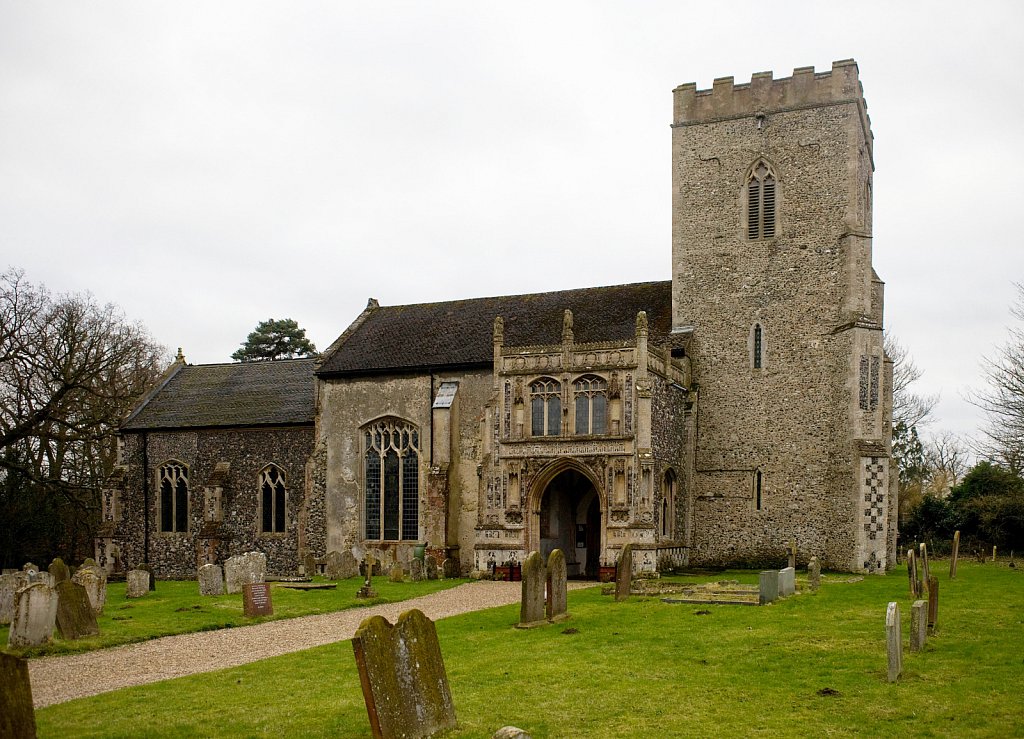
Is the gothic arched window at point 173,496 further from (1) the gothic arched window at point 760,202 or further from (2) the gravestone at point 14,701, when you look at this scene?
(2) the gravestone at point 14,701

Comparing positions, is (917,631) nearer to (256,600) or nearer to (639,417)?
(256,600)

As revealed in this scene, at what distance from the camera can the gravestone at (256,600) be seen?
20594mm

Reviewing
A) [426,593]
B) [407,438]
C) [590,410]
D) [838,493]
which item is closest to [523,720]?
[426,593]

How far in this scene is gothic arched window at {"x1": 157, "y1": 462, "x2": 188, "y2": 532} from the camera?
127ft

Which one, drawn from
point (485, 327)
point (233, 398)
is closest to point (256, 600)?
point (485, 327)

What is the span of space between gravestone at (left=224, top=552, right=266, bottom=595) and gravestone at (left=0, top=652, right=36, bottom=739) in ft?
58.1

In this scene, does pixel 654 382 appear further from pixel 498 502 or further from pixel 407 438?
pixel 407 438

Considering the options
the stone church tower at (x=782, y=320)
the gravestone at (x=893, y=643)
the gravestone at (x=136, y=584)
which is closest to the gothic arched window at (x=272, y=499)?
the gravestone at (x=136, y=584)

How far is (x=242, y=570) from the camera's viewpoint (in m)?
25.8

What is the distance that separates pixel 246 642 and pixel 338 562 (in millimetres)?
14081

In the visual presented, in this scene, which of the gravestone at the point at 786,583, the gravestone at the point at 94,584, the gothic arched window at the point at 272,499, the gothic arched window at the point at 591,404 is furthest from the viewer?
the gothic arched window at the point at 272,499

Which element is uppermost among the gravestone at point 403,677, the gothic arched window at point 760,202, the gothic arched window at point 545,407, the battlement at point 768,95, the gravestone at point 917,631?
the battlement at point 768,95

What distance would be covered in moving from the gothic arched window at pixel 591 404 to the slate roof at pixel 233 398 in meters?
11.1

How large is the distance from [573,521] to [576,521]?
0.12 metres
